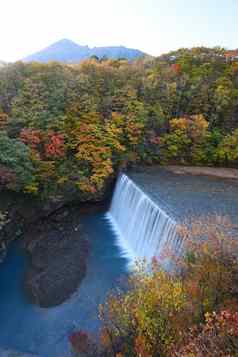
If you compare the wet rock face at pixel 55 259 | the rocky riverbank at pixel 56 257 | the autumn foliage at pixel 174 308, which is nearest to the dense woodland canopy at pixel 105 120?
the rocky riverbank at pixel 56 257

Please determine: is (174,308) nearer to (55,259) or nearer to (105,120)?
(55,259)

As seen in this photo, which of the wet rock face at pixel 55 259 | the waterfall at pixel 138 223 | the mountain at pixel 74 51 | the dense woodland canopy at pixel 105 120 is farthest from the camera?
the mountain at pixel 74 51

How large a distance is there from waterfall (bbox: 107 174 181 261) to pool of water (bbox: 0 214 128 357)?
1241mm

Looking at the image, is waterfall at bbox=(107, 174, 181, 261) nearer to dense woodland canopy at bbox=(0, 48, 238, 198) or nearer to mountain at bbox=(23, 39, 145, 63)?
dense woodland canopy at bbox=(0, 48, 238, 198)

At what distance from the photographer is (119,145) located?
74.1 feet

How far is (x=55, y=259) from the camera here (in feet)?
53.7

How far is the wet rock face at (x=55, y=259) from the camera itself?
45.8ft

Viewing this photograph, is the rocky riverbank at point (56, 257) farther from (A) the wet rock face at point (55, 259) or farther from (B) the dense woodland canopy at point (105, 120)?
(B) the dense woodland canopy at point (105, 120)

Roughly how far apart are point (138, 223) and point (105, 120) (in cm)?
945

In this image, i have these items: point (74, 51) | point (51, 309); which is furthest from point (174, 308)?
point (74, 51)

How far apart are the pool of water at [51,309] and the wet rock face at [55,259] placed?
1.42 ft

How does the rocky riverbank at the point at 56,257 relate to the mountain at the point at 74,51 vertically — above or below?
below

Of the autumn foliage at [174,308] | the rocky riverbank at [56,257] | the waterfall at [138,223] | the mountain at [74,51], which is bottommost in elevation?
the rocky riverbank at [56,257]

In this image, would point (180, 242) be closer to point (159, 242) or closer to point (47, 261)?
point (159, 242)
